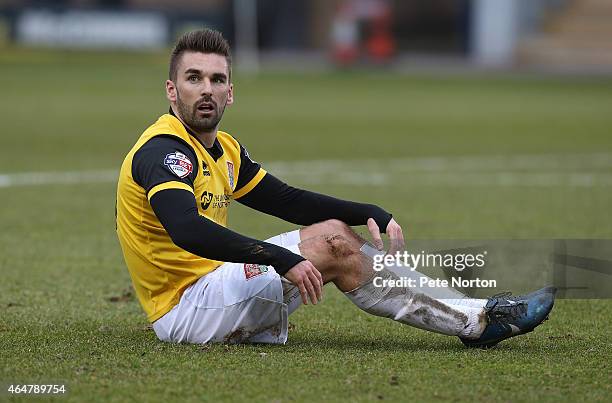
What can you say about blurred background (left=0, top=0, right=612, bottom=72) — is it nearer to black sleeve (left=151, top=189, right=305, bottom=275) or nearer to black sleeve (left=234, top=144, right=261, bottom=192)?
black sleeve (left=234, top=144, right=261, bottom=192)

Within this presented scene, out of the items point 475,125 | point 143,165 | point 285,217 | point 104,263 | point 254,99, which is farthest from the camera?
point 254,99

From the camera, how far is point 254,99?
28984 mm

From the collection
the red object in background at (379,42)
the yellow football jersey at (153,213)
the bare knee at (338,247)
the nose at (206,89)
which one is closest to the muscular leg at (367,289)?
the bare knee at (338,247)

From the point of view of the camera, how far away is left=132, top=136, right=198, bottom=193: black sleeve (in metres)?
6.05

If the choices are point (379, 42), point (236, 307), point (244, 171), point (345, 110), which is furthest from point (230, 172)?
point (379, 42)

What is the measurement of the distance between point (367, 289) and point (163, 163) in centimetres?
120

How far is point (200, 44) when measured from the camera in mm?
6418

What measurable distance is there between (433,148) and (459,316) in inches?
544

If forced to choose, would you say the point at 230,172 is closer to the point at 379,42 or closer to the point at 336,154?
the point at 336,154

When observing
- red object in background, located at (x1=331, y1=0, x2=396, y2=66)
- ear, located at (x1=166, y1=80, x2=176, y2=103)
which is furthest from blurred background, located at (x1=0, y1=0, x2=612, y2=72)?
ear, located at (x1=166, y1=80, x2=176, y2=103)

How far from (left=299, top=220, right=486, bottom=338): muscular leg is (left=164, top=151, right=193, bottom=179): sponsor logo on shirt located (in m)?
0.68

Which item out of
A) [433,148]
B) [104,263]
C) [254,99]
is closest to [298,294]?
[104,263]

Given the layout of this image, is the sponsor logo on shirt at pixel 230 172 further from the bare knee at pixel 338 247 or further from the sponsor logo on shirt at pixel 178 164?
the bare knee at pixel 338 247

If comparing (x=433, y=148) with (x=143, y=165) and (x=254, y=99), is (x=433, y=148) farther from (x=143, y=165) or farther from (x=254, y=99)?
(x=143, y=165)
